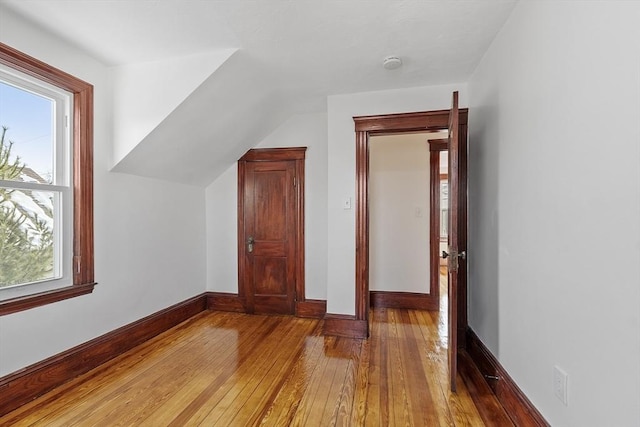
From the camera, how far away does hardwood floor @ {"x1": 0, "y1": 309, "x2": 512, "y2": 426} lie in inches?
66.6

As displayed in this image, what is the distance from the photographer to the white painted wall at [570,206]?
955 millimetres

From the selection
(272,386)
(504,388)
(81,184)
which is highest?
(81,184)

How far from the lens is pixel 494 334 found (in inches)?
80.1

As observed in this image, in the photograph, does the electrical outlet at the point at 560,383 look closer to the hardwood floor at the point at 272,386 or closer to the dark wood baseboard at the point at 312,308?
the hardwood floor at the point at 272,386

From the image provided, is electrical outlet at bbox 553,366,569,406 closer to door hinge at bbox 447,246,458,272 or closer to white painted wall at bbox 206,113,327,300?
door hinge at bbox 447,246,458,272

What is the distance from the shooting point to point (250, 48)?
7.13ft

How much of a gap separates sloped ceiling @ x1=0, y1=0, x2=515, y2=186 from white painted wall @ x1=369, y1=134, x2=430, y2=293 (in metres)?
1.11

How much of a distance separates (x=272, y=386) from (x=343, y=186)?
1844 millimetres

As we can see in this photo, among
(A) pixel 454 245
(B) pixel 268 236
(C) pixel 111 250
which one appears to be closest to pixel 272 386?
(A) pixel 454 245

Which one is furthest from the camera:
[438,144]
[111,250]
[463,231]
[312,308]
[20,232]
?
[438,144]

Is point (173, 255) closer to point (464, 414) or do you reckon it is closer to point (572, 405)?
point (464, 414)

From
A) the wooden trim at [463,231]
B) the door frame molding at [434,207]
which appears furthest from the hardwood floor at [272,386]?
the door frame molding at [434,207]

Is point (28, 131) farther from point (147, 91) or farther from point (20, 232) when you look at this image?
point (147, 91)

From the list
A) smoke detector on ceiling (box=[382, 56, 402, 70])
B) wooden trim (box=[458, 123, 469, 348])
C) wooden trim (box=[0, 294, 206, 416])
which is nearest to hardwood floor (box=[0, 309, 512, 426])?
wooden trim (box=[0, 294, 206, 416])
